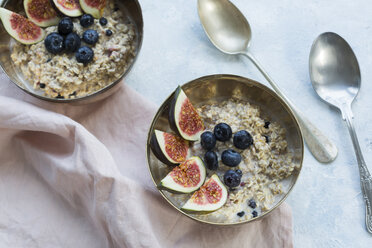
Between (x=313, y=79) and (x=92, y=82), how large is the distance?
1389 millimetres

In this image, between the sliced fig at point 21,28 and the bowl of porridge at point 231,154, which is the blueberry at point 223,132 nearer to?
the bowl of porridge at point 231,154

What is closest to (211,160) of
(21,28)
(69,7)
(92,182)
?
(92,182)

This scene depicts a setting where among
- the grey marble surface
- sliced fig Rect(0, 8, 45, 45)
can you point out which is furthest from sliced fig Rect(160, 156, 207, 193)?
sliced fig Rect(0, 8, 45, 45)

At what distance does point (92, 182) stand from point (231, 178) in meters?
0.80

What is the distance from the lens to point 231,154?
2.26 metres

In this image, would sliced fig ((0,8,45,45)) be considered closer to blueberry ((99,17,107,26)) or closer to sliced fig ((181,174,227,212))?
blueberry ((99,17,107,26))

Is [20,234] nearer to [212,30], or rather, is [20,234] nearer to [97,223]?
[97,223]

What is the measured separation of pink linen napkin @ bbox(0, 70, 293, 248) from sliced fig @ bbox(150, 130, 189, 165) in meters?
0.26

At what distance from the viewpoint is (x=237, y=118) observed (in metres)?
2.45

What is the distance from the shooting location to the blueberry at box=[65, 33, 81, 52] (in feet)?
8.07

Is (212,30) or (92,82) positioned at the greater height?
(212,30)

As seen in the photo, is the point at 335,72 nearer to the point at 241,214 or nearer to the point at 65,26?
the point at 241,214

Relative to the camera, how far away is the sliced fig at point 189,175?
7.53 ft

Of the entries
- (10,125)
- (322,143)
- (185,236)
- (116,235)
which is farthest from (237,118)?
(10,125)
